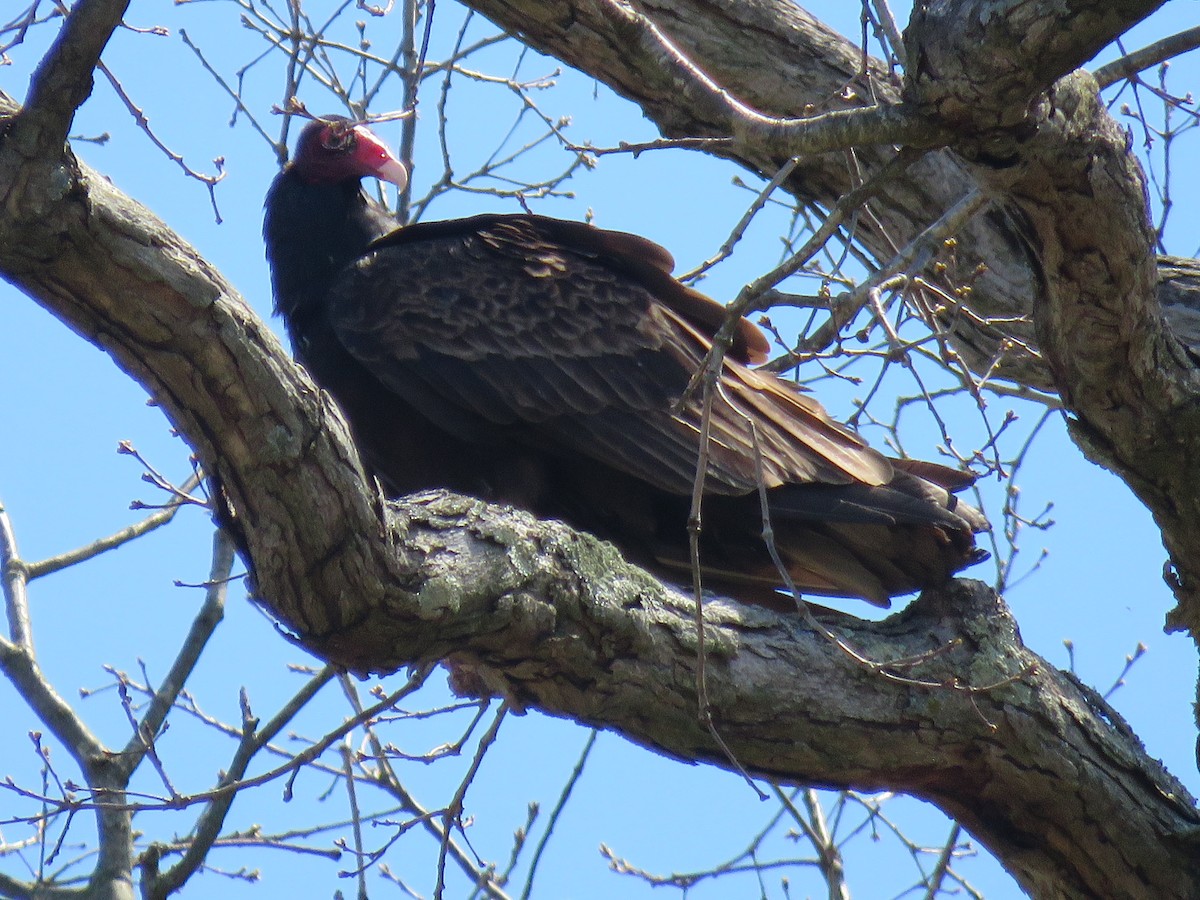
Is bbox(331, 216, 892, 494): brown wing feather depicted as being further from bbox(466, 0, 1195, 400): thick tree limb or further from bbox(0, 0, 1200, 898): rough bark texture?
bbox(0, 0, 1200, 898): rough bark texture

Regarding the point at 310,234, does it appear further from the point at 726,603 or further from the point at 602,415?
the point at 726,603

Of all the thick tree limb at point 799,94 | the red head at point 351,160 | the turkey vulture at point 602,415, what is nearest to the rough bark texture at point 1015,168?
the thick tree limb at point 799,94

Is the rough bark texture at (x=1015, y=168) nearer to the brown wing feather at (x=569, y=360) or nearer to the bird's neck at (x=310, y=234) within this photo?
the brown wing feather at (x=569, y=360)

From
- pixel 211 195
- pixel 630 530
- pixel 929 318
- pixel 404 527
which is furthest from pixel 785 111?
pixel 404 527

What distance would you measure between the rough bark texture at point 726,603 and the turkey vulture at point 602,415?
0.35 metres

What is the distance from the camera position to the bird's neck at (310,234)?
4184 millimetres

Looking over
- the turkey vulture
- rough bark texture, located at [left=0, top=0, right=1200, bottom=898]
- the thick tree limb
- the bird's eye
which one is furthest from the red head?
rough bark texture, located at [left=0, top=0, right=1200, bottom=898]

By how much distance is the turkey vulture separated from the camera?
3572mm

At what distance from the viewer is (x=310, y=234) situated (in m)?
4.38

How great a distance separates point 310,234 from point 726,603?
6.75ft

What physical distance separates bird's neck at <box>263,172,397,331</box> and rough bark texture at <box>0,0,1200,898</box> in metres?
1.56

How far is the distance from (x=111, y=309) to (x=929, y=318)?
6.29 feet

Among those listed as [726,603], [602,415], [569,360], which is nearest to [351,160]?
[569,360]

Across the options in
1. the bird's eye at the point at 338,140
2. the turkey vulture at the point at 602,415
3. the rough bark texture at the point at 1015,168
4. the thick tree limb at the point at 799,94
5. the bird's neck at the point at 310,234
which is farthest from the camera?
the bird's eye at the point at 338,140
